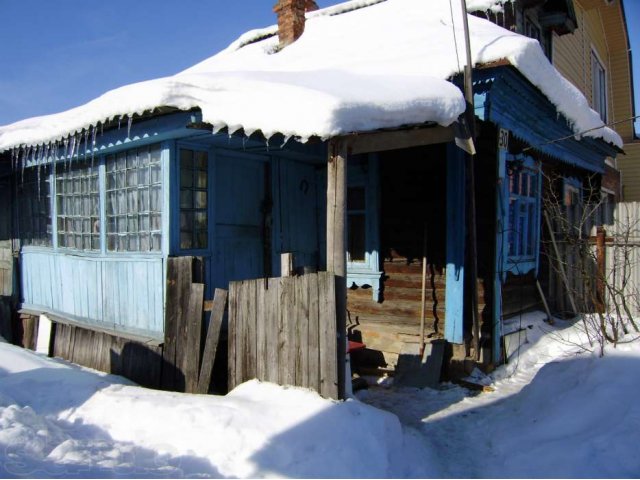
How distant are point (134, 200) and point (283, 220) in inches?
75.3

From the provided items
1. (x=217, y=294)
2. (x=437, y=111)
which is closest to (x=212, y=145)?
(x=217, y=294)

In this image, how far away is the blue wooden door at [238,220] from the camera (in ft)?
19.2

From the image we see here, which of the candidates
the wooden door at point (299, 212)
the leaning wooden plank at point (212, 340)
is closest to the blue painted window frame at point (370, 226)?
the wooden door at point (299, 212)

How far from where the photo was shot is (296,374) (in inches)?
156

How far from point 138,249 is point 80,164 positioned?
1.70 m

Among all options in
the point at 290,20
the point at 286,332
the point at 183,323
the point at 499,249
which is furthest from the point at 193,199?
the point at 290,20

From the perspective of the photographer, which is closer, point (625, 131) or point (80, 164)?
point (80, 164)

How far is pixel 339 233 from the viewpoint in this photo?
3.91 meters

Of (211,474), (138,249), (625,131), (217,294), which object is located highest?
(625,131)

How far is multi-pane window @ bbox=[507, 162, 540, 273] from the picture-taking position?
21.1ft

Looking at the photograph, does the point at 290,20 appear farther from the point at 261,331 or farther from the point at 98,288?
the point at 261,331

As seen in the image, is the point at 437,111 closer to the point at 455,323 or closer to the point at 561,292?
the point at 455,323

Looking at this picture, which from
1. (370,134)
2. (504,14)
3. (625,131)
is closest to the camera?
(370,134)

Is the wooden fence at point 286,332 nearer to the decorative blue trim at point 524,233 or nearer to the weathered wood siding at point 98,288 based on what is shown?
the weathered wood siding at point 98,288
